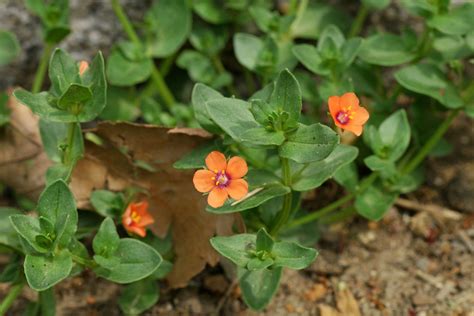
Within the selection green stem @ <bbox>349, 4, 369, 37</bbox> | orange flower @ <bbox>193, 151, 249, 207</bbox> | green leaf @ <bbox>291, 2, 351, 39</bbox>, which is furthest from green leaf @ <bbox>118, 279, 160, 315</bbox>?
green stem @ <bbox>349, 4, 369, 37</bbox>

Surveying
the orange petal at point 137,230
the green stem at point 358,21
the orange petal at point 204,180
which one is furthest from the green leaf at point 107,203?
the green stem at point 358,21

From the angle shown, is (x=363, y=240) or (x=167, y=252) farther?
(x=363, y=240)

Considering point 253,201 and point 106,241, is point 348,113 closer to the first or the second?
point 253,201

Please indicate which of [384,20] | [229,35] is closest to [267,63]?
[229,35]

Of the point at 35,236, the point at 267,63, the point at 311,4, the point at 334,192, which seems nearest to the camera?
the point at 35,236

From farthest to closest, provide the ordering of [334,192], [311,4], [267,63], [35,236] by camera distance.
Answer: [311,4] → [334,192] → [267,63] → [35,236]

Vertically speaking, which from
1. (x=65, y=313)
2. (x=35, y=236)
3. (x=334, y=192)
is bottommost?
(x=65, y=313)

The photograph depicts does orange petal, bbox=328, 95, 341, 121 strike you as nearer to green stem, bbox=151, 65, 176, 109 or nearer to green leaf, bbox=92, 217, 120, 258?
green leaf, bbox=92, 217, 120, 258

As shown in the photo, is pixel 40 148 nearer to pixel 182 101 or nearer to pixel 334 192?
pixel 182 101
